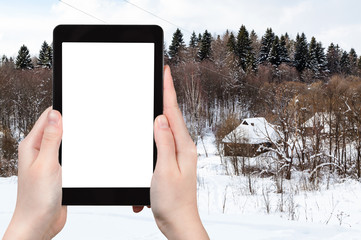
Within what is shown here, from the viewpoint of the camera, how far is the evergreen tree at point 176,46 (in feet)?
74.9

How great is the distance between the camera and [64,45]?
95cm

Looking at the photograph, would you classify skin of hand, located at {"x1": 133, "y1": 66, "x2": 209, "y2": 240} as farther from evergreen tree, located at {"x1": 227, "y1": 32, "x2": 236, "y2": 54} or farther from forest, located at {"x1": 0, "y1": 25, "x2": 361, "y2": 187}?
evergreen tree, located at {"x1": 227, "y1": 32, "x2": 236, "y2": 54}

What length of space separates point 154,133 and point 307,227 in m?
2.85

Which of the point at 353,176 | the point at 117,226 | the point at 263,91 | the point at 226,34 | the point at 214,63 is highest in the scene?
the point at 226,34

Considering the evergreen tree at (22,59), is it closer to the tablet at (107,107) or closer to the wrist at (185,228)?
the tablet at (107,107)

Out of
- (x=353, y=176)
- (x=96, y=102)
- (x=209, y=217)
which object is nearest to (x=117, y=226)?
(x=209, y=217)

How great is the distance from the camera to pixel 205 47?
25.7m

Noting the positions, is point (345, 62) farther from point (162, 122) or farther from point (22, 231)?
point (22, 231)

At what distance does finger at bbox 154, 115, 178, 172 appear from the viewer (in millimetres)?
842

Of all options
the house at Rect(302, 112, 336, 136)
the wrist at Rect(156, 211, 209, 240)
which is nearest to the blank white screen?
the wrist at Rect(156, 211, 209, 240)

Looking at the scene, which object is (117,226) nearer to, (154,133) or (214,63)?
(154,133)

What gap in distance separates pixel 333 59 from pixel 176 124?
33371 mm

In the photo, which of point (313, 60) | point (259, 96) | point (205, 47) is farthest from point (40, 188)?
point (313, 60)

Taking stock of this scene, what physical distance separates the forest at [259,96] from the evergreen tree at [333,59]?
26 millimetres
